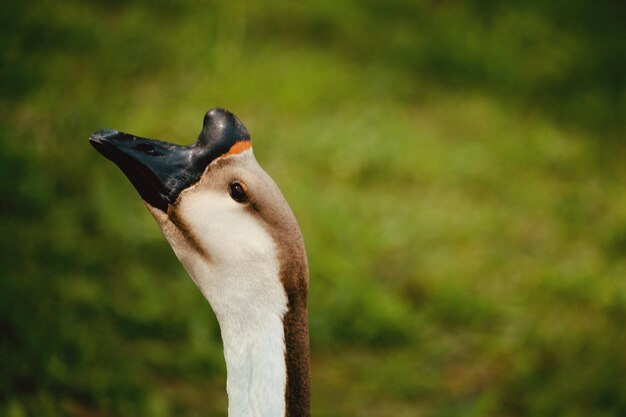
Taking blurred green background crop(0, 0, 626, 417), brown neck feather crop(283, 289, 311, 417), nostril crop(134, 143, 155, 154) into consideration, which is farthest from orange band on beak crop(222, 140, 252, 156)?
blurred green background crop(0, 0, 626, 417)

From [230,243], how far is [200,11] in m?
4.81

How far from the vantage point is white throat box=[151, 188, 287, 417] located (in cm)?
173

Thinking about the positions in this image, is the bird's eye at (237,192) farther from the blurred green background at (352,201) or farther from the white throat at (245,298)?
the blurred green background at (352,201)

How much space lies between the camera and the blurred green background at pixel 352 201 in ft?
11.5

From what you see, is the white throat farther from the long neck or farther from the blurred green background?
the blurred green background

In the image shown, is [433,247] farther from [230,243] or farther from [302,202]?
[230,243]

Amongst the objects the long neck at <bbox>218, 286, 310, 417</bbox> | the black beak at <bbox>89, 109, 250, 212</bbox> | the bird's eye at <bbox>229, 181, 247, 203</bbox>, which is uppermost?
the black beak at <bbox>89, 109, 250, 212</bbox>

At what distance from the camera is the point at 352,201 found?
16.8 feet

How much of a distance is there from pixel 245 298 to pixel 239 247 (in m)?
0.12

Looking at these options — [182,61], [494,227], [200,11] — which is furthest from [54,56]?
[494,227]

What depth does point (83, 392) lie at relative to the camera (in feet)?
9.95

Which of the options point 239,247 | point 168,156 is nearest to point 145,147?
point 168,156

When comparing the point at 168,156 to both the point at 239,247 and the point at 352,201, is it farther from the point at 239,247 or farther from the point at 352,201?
the point at 352,201

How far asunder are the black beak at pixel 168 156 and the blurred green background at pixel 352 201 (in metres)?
1.37
